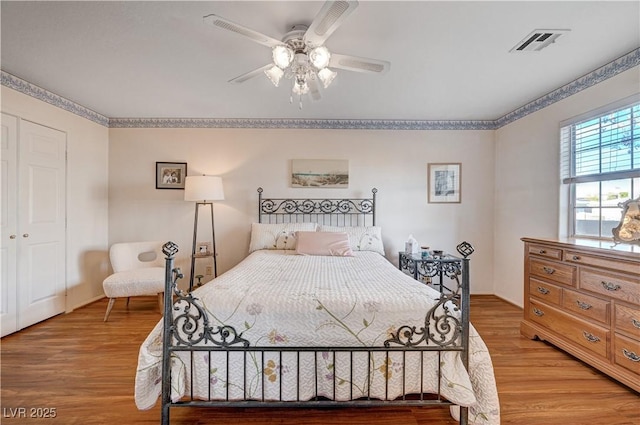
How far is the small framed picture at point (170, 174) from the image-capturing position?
3.90 meters

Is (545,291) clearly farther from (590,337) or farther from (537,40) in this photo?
(537,40)

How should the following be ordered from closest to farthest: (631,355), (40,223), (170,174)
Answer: (631,355) < (40,223) < (170,174)

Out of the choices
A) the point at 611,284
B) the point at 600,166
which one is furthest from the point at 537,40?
the point at 611,284

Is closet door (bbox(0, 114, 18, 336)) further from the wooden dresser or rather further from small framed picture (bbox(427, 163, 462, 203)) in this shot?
the wooden dresser

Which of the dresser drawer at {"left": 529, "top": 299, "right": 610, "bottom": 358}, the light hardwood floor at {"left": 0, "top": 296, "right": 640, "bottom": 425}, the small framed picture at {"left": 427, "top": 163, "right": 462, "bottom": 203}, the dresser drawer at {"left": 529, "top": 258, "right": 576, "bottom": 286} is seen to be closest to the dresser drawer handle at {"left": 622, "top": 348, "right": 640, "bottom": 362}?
the dresser drawer at {"left": 529, "top": 299, "right": 610, "bottom": 358}

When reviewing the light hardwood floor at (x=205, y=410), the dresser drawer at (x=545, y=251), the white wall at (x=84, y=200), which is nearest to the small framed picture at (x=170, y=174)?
the white wall at (x=84, y=200)

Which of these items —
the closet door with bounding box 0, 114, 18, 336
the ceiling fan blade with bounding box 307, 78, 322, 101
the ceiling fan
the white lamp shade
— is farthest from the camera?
the white lamp shade

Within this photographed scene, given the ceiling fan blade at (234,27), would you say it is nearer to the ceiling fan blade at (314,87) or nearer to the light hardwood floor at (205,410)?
the ceiling fan blade at (314,87)

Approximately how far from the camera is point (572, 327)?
87.5 inches

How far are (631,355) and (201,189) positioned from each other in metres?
4.08

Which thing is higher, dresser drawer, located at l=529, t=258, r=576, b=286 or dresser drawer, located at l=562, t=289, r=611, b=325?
dresser drawer, located at l=529, t=258, r=576, b=286

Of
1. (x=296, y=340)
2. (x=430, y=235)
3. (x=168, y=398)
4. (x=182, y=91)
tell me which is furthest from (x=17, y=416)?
(x=430, y=235)

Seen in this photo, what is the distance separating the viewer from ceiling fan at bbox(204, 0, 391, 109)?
138 centimetres

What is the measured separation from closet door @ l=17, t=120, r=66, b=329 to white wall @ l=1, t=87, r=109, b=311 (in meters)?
0.10
